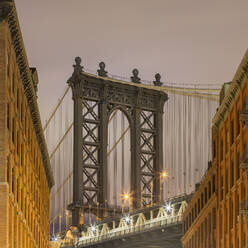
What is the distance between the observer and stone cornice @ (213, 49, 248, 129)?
53.9 metres

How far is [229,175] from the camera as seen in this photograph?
61.7m

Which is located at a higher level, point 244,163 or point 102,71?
point 102,71

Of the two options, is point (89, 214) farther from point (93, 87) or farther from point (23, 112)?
point (23, 112)

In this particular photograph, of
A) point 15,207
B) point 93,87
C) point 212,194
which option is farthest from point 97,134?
point 15,207

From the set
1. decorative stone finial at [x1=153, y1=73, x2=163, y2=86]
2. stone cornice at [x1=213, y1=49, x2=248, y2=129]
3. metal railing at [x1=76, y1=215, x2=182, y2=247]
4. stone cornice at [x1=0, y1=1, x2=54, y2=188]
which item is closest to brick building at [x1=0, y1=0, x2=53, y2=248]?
stone cornice at [x1=0, y1=1, x2=54, y2=188]

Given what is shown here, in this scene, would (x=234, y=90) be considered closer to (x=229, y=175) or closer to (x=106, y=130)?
(x=229, y=175)

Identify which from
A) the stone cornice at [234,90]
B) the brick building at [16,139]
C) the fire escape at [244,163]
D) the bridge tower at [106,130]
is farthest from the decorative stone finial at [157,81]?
the fire escape at [244,163]

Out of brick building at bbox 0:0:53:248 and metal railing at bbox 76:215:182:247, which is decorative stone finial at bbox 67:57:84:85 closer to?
metal railing at bbox 76:215:182:247

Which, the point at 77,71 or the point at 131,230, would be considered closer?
the point at 131,230

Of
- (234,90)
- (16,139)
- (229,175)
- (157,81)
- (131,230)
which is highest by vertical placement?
(157,81)

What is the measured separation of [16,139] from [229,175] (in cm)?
1602

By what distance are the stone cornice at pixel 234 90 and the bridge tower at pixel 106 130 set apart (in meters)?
75.5

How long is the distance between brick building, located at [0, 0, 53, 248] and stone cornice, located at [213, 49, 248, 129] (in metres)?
12.9

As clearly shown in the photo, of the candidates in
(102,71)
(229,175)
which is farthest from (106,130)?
(229,175)
